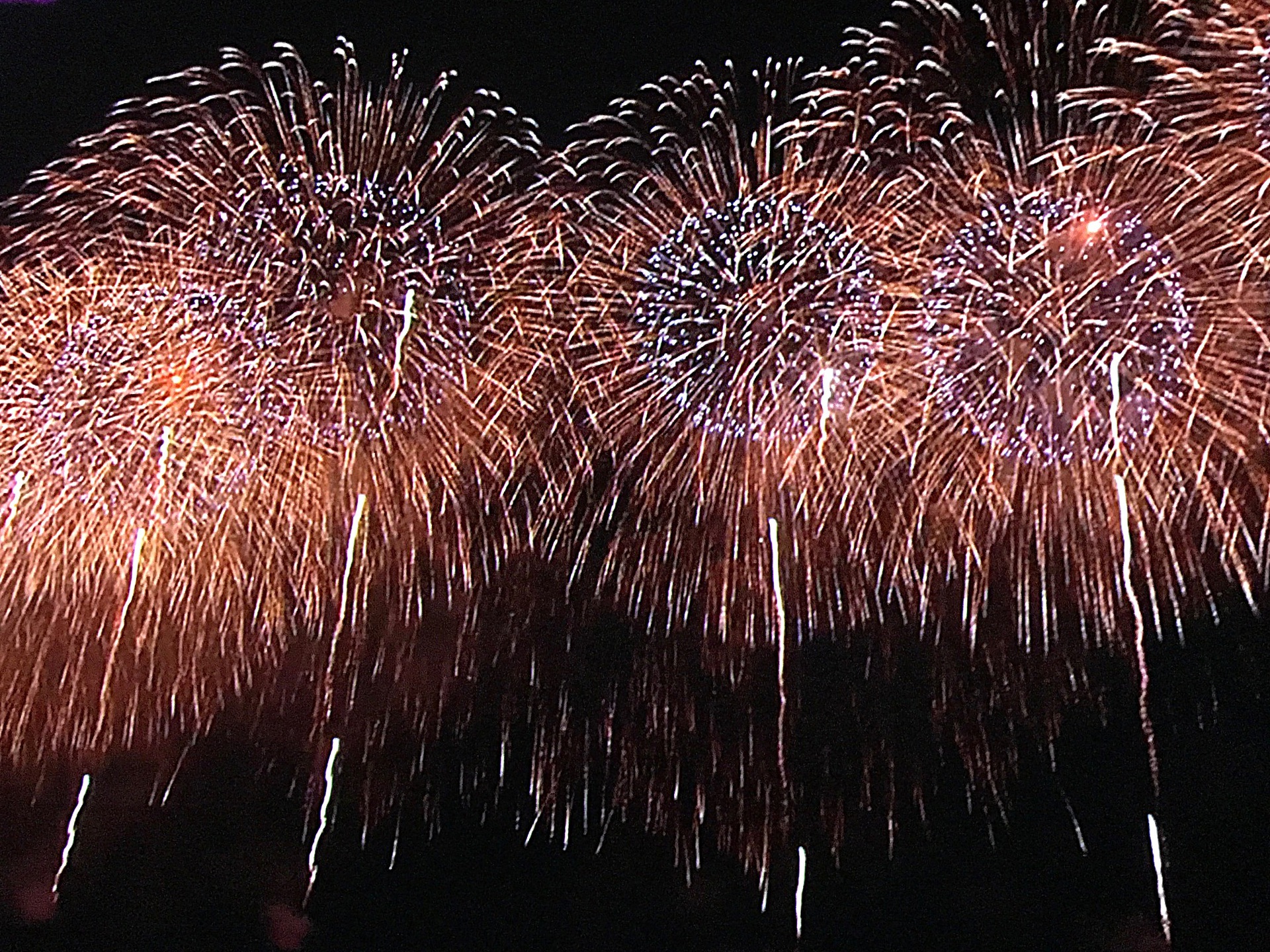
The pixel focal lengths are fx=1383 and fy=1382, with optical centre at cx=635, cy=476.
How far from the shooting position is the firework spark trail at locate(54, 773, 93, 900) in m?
15.8

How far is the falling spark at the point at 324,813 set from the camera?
56.6 ft

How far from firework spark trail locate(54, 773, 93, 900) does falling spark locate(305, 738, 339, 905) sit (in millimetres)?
2802

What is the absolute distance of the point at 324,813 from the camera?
1795 cm

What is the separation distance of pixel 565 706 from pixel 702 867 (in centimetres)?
521

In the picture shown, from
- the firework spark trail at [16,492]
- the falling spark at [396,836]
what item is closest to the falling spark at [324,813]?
the falling spark at [396,836]

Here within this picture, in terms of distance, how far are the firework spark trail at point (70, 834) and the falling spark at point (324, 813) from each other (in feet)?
9.19

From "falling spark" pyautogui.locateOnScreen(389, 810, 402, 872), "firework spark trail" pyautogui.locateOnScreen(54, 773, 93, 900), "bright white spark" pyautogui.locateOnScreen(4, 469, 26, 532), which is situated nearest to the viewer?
"bright white spark" pyautogui.locateOnScreen(4, 469, 26, 532)

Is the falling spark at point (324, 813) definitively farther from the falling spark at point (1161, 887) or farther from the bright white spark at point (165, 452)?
the falling spark at point (1161, 887)

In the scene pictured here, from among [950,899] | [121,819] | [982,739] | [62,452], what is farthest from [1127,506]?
[121,819]

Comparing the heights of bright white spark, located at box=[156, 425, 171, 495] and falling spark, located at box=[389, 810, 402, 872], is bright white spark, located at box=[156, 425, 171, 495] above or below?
below

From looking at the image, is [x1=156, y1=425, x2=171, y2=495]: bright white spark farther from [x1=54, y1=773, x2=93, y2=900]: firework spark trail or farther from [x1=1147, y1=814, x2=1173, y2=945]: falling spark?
[x1=1147, y1=814, x2=1173, y2=945]: falling spark

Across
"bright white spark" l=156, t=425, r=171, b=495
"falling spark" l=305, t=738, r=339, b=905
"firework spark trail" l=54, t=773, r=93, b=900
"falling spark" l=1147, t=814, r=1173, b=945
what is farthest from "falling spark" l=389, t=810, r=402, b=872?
"bright white spark" l=156, t=425, r=171, b=495

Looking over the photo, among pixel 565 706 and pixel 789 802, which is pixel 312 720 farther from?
pixel 789 802

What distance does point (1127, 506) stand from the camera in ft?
22.6
